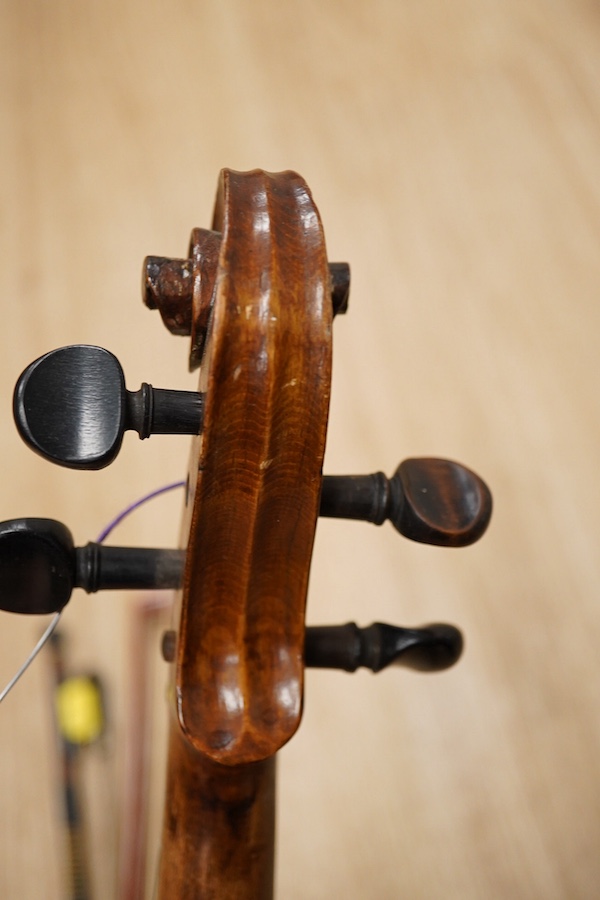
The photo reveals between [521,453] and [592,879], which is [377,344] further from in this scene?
[592,879]

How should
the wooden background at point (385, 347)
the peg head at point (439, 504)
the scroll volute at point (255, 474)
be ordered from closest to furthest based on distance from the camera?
the scroll volute at point (255, 474) < the peg head at point (439, 504) < the wooden background at point (385, 347)

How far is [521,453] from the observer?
958 millimetres

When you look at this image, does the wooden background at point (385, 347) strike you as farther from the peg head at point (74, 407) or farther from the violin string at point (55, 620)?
the peg head at point (74, 407)

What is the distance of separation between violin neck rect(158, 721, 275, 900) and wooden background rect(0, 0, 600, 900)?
30 cm

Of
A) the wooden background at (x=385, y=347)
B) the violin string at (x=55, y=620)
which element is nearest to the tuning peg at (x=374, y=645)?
the violin string at (x=55, y=620)

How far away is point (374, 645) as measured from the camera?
20.4 inches

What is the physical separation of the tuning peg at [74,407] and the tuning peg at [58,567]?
0.25 feet

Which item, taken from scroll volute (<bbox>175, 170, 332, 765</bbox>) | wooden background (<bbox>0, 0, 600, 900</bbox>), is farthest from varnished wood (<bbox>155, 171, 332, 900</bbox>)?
wooden background (<bbox>0, 0, 600, 900</bbox>)

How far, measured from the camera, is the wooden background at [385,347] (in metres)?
0.79

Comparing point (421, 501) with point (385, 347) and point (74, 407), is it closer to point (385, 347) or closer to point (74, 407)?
point (74, 407)

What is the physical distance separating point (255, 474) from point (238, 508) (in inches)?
0.8

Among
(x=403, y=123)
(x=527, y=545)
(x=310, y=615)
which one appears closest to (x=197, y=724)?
(x=310, y=615)

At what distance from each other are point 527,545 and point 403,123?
0.61 meters

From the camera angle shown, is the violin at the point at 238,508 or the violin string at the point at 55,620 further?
the violin string at the point at 55,620
